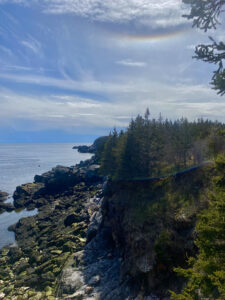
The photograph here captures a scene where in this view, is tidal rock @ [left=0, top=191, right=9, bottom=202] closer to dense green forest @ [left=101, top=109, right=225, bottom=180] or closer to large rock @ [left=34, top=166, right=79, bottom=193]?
large rock @ [left=34, top=166, right=79, bottom=193]

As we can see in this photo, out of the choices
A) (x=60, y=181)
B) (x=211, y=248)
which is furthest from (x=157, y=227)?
(x=60, y=181)

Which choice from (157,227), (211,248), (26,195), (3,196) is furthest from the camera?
(3,196)

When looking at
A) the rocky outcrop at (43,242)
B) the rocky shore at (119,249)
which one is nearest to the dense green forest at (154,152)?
the rocky shore at (119,249)

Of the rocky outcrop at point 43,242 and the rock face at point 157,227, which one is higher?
the rock face at point 157,227

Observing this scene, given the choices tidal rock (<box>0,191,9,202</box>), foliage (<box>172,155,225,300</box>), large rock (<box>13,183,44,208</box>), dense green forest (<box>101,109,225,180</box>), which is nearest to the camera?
foliage (<box>172,155,225,300</box>)

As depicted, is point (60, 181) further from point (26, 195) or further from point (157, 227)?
point (157, 227)

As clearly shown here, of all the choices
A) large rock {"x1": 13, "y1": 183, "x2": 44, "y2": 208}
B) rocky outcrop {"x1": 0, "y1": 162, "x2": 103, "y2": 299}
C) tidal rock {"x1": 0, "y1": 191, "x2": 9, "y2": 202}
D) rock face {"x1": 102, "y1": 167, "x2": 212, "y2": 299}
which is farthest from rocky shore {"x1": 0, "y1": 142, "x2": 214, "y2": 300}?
tidal rock {"x1": 0, "y1": 191, "x2": 9, "y2": 202}

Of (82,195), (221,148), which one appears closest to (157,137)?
(221,148)

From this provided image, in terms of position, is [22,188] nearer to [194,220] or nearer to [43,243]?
[43,243]

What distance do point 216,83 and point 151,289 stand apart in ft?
55.0

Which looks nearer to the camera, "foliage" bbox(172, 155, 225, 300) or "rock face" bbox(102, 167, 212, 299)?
"foliage" bbox(172, 155, 225, 300)

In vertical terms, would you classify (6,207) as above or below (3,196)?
below

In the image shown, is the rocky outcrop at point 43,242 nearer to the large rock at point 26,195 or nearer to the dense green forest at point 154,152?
the large rock at point 26,195

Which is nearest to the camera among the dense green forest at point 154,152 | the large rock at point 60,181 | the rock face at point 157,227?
the rock face at point 157,227
